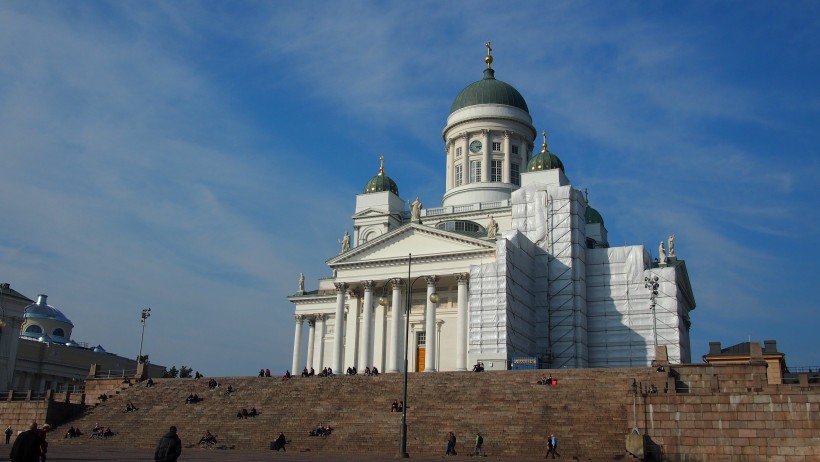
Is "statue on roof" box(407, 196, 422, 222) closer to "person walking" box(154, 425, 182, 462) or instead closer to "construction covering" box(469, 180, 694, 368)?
"construction covering" box(469, 180, 694, 368)

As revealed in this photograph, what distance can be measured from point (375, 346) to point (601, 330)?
14.8m

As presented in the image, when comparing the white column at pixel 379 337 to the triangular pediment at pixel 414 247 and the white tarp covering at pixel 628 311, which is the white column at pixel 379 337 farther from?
the white tarp covering at pixel 628 311

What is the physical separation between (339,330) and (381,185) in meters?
16.4

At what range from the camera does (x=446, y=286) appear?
54.3 m

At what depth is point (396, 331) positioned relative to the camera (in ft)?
169

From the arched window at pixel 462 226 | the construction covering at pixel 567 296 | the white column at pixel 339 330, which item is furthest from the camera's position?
the arched window at pixel 462 226

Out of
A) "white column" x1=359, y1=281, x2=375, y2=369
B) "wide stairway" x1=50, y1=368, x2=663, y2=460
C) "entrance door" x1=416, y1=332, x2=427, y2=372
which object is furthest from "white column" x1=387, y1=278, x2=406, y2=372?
"wide stairway" x1=50, y1=368, x2=663, y2=460

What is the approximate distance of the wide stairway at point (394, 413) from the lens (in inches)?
1265

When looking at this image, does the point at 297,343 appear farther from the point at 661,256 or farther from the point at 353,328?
the point at 661,256

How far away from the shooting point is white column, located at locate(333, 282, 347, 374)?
176ft

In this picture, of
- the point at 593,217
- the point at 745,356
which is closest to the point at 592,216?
the point at 593,217

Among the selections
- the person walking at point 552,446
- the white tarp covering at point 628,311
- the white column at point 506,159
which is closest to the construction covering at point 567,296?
the white tarp covering at point 628,311

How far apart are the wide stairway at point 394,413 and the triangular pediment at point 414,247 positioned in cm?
1223

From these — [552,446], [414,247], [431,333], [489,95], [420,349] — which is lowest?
[552,446]
